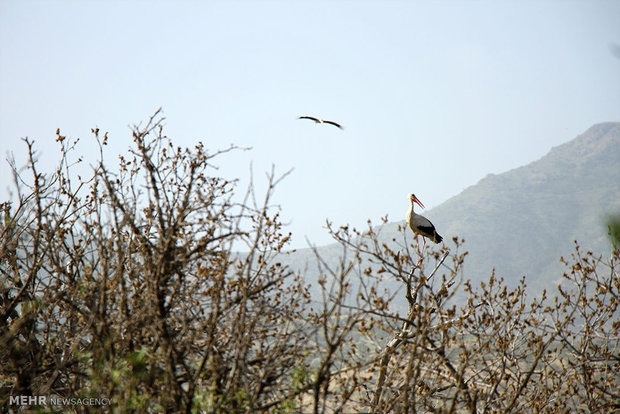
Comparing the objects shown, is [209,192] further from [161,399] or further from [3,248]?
[161,399]

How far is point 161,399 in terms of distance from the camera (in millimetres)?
4668

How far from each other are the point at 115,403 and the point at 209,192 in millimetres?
3811

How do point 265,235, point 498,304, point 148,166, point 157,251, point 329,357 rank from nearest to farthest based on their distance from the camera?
point 329,357 < point 157,251 < point 148,166 < point 265,235 < point 498,304

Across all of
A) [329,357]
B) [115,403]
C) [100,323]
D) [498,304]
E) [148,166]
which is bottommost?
[498,304]

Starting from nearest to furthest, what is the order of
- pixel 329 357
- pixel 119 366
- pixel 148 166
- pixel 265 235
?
pixel 329 357
pixel 119 366
pixel 148 166
pixel 265 235

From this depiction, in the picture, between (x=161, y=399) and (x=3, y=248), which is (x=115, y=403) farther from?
(x=3, y=248)

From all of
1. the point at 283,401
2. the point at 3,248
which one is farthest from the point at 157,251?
the point at 3,248

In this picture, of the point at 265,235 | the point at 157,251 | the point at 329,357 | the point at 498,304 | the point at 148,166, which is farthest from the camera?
the point at 498,304

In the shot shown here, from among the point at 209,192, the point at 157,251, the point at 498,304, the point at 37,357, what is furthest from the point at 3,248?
the point at 498,304

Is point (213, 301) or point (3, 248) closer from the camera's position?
point (213, 301)

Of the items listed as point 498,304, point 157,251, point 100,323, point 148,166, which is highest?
point 148,166

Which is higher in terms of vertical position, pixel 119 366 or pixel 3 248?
pixel 3 248

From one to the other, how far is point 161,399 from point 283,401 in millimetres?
1137

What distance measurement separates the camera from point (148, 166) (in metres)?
5.93
